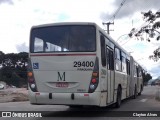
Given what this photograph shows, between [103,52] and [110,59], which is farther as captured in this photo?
[110,59]

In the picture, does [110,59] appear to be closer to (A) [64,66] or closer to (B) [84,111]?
(B) [84,111]

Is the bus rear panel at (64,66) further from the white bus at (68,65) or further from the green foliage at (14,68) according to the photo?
the green foliage at (14,68)

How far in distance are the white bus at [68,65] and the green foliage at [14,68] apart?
9060 centimetres

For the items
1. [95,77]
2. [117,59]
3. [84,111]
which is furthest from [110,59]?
[95,77]

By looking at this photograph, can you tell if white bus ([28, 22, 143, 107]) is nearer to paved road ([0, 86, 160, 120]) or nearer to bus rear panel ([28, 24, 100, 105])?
bus rear panel ([28, 24, 100, 105])

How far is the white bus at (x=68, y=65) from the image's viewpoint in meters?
13.8

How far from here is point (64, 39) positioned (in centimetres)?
1430

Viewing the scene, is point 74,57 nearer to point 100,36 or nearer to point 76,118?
point 100,36

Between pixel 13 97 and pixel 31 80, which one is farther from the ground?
pixel 31 80

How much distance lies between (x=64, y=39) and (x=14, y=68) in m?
99.4

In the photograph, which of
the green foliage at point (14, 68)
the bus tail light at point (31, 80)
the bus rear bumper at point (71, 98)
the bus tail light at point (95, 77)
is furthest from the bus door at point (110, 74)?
the green foliage at point (14, 68)

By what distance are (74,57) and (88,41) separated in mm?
782

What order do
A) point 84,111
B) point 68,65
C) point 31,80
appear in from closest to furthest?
point 68,65
point 31,80
point 84,111

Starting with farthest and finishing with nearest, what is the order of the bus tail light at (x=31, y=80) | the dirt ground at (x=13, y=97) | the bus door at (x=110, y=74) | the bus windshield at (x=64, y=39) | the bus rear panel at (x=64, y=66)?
the dirt ground at (x=13, y=97) → the bus door at (x=110, y=74) → the bus tail light at (x=31, y=80) → the bus windshield at (x=64, y=39) → the bus rear panel at (x=64, y=66)
